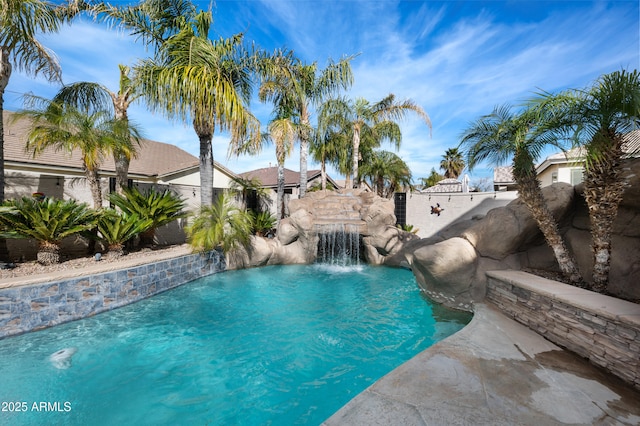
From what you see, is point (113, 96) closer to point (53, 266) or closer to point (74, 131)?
point (74, 131)

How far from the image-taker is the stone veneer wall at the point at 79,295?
16.2 ft

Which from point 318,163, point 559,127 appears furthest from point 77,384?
point 318,163

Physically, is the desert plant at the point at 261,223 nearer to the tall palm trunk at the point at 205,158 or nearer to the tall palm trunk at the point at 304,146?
the tall palm trunk at the point at 205,158

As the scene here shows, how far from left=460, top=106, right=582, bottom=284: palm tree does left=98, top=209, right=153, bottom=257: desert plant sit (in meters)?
9.82

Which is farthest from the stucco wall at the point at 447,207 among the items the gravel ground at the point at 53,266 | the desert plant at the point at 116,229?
the desert plant at the point at 116,229

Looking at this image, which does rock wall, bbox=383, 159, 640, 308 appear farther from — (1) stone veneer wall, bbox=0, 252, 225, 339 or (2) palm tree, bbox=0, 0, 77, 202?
(2) palm tree, bbox=0, 0, 77, 202

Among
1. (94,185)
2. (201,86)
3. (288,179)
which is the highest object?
(201,86)

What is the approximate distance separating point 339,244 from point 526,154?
7.74 m

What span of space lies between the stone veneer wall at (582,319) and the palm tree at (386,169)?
20.1 m

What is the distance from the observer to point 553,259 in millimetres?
6047

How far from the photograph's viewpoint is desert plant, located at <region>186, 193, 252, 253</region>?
8.96 m

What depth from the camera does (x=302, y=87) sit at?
1365 centimetres

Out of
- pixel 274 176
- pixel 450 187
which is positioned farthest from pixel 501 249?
pixel 274 176

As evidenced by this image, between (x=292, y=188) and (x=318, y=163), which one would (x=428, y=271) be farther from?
(x=292, y=188)
